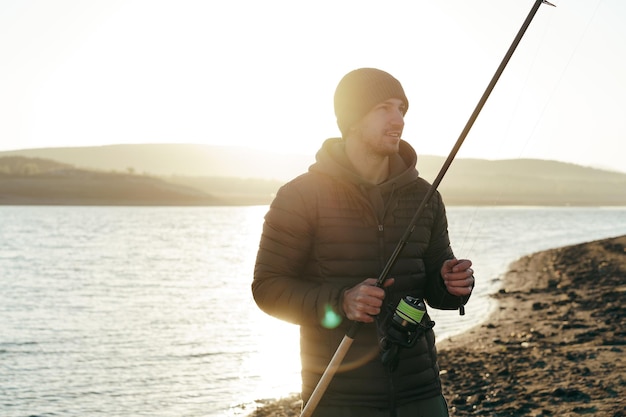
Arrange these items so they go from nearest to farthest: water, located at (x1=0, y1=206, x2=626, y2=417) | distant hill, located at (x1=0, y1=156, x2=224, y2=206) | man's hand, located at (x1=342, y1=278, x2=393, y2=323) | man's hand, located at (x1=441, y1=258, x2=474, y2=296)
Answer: man's hand, located at (x1=342, y1=278, x2=393, y2=323) < man's hand, located at (x1=441, y1=258, x2=474, y2=296) < water, located at (x1=0, y1=206, x2=626, y2=417) < distant hill, located at (x1=0, y1=156, x2=224, y2=206)

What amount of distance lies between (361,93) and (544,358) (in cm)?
878

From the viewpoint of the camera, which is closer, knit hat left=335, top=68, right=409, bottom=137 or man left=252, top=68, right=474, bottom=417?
man left=252, top=68, right=474, bottom=417

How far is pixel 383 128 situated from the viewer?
3461mm

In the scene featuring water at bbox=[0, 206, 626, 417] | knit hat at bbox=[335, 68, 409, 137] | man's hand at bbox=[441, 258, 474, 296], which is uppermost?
water at bbox=[0, 206, 626, 417]

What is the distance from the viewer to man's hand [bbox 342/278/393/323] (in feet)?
9.87

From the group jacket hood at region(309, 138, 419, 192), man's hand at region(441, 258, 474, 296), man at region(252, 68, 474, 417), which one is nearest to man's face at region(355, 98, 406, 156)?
man at region(252, 68, 474, 417)

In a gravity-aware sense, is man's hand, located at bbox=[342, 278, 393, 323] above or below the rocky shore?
below

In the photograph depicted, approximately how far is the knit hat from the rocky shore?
5.31 m

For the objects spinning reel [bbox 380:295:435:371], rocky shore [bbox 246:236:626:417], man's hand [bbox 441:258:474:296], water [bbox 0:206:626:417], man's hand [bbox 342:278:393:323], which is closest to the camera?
man's hand [bbox 342:278:393:323]

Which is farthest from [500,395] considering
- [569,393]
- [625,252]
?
[625,252]

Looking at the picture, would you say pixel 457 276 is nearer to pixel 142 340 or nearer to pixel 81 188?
pixel 142 340

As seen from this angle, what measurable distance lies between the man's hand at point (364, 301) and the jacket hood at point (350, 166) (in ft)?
1.86

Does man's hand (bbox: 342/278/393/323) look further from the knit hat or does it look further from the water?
the water

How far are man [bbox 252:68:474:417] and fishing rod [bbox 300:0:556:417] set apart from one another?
0.06 m
